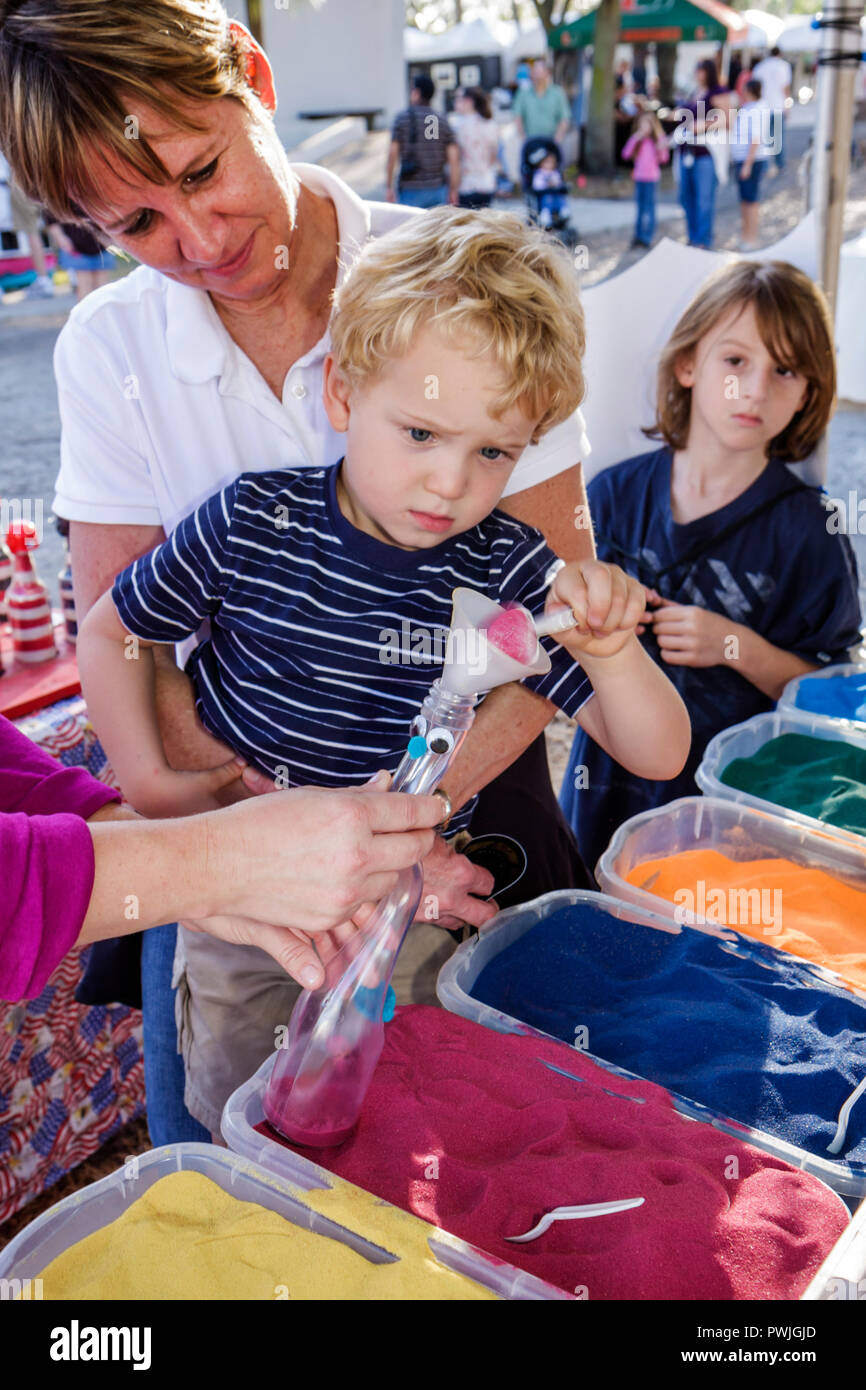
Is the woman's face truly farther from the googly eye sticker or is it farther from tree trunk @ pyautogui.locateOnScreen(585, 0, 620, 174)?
tree trunk @ pyautogui.locateOnScreen(585, 0, 620, 174)

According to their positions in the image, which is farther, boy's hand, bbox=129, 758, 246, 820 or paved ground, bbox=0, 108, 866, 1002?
paved ground, bbox=0, 108, 866, 1002

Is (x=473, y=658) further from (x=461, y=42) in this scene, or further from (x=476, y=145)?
(x=461, y=42)

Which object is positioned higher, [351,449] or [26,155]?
[26,155]

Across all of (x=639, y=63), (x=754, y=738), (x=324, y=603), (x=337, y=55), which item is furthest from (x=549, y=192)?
(x=639, y=63)

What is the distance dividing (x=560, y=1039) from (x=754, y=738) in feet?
2.62

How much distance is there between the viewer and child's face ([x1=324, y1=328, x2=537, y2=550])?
117cm

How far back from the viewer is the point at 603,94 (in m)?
15.1

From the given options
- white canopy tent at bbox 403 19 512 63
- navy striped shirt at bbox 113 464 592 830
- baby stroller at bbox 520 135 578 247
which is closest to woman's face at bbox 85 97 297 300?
navy striped shirt at bbox 113 464 592 830

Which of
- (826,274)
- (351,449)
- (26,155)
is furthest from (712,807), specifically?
(826,274)

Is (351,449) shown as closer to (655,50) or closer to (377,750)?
(377,750)

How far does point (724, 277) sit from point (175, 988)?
1566mm

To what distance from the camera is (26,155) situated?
1229mm

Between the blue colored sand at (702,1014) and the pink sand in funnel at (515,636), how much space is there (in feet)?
1.27

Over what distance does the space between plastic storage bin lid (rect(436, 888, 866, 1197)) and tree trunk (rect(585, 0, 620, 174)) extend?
15840 millimetres
